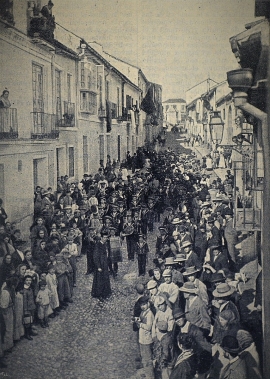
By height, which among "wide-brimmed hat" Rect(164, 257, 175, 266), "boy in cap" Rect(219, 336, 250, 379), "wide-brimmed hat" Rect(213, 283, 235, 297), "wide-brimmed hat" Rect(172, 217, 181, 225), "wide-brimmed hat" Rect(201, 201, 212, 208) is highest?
"wide-brimmed hat" Rect(201, 201, 212, 208)

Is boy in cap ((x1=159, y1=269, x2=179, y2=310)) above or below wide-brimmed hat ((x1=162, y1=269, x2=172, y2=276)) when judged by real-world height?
below

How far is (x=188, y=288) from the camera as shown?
5340 mm

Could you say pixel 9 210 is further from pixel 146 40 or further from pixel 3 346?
pixel 146 40

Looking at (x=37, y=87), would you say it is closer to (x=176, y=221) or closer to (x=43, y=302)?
(x=176, y=221)

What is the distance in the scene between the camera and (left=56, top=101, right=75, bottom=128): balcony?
565 centimetres

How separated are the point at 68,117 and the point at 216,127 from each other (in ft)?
5.27

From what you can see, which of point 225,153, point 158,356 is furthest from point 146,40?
point 158,356

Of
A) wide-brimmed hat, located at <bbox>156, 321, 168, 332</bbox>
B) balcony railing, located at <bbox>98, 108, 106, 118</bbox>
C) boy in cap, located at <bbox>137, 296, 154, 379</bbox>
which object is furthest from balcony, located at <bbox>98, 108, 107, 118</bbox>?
wide-brimmed hat, located at <bbox>156, 321, 168, 332</bbox>

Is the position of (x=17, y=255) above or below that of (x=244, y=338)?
above

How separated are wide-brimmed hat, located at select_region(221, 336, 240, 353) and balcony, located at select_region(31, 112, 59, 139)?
110 inches

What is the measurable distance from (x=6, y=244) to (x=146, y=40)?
265 cm

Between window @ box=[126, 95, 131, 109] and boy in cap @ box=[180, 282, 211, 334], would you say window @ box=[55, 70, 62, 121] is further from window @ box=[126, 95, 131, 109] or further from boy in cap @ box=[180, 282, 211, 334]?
boy in cap @ box=[180, 282, 211, 334]

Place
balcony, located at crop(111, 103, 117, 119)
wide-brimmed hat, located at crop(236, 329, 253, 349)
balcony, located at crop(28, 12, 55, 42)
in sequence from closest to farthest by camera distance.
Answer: wide-brimmed hat, located at crop(236, 329, 253, 349) → balcony, located at crop(28, 12, 55, 42) → balcony, located at crop(111, 103, 117, 119)

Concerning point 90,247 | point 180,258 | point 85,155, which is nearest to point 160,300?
point 180,258
